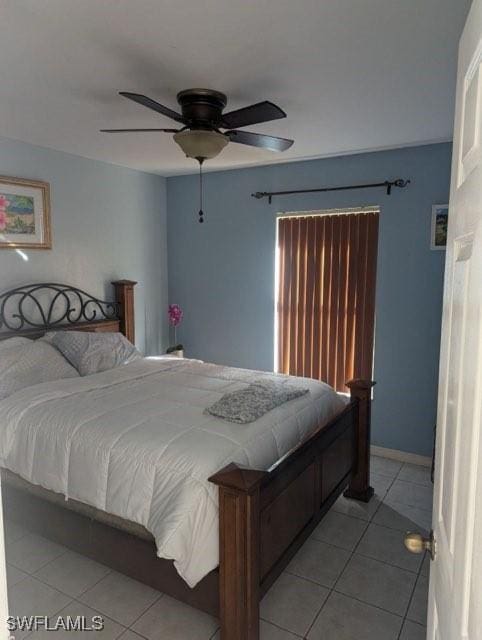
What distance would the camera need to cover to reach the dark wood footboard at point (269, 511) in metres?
1.68

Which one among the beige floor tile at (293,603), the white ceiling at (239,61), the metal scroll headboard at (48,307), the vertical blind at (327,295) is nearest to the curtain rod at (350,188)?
the vertical blind at (327,295)

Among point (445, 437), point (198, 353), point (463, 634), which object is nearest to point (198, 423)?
point (445, 437)

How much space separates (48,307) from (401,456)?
10.4ft

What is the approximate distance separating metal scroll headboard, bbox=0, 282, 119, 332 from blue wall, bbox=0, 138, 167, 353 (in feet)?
0.26

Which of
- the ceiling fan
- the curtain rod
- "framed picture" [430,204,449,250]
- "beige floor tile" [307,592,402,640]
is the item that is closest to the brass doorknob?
"beige floor tile" [307,592,402,640]

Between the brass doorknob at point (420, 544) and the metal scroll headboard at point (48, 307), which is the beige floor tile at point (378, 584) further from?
the metal scroll headboard at point (48, 307)

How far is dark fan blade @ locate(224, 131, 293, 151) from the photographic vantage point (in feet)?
7.63

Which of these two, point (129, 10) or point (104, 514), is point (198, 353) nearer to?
point (104, 514)

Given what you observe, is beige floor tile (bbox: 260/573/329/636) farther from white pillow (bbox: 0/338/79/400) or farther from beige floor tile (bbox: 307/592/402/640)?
white pillow (bbox: 0/338/79/400)

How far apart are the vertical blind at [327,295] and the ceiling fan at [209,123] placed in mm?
1492

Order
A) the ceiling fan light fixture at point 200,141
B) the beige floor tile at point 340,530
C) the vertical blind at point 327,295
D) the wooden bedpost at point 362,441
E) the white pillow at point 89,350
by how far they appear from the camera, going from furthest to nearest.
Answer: the vertical blind at point 327,295, the white pillow at point 89,350, the wooden bedpost at point 362,441, the beige floor tile at point 340,530, the ceiling fan light fixture at point 200,141

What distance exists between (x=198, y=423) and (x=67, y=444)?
668 millimetres

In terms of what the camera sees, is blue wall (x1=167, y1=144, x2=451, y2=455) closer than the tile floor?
No

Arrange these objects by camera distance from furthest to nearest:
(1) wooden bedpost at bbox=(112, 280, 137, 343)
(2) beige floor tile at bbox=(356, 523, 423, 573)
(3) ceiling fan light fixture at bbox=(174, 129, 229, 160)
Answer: (1) wooden bedpost at bbox=(112, 280, 137, 343) → (2) beige floor tile at bbox=(356, 523, 423, 573) → (3) ceiling fan light fixture at bbox=(174, 129, 229, 160)
